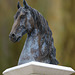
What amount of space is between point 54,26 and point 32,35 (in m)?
1.49

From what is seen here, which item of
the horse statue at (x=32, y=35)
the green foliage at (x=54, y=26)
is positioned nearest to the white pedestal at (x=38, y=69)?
the horse statue at (x=32, y=35)

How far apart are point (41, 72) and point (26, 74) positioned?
2.2 inches

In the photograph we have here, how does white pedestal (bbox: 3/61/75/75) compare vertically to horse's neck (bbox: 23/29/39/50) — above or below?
below

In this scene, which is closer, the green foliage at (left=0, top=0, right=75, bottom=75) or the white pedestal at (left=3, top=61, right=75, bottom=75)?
the white pedestal at (left=3, top=61, right=75, bottom=75)

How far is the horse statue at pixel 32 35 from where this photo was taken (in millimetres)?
1015

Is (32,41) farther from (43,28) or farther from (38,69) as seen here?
(38,69)

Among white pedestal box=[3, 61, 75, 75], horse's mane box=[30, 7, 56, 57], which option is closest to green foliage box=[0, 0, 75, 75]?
horse's mane box=[30, 7, 56, 57]

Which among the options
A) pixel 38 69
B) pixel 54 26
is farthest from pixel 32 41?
pixel 54 26

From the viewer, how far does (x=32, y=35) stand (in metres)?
1.05

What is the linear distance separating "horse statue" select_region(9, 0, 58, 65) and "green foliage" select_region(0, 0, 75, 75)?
1294 millimetres

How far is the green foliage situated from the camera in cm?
240

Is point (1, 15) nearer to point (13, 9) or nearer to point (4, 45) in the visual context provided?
point (13, 9)

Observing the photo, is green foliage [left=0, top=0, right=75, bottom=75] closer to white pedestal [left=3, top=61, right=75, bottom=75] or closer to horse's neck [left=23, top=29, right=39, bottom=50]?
horse's neck [left=23, top=29, right=39, bottom=50]

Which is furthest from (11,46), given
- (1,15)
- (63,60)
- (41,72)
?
(41,72)
